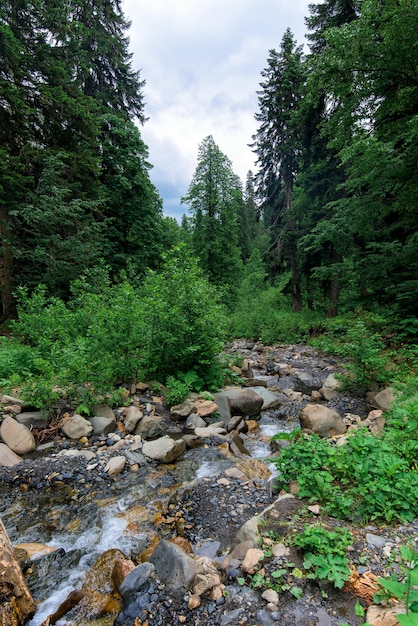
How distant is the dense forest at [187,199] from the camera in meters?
6.80

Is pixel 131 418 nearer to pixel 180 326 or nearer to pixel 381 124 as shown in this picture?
pixel 180 326

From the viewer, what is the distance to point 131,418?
5492 mm

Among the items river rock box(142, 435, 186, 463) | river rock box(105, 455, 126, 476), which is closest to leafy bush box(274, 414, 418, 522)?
river rock box(142, 435, 186, 463)

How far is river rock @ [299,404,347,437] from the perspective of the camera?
4996 mm

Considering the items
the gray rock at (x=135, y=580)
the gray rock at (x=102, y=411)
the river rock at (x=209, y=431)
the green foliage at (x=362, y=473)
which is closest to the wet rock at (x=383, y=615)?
the green foliage at (x=362, y=473)

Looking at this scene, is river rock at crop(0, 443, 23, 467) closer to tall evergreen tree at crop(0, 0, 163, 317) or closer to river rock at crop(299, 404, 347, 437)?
river rock at crop(299, 404, 347, 437)

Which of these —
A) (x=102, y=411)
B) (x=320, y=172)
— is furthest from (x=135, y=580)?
(x=320, y=172)

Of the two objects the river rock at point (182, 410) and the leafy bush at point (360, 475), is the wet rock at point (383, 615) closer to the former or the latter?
the leafy bush at point (360, 475)

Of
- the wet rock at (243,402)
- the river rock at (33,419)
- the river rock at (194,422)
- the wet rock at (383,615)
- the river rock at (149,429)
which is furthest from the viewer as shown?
the wet rock at (243,402)

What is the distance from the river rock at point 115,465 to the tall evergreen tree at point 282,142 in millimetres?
15681

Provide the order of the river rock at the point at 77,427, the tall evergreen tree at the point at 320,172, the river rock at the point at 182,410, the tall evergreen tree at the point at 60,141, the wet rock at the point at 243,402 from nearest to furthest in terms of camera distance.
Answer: the river rock at the point at 77,427 < the river rock at the point at 182,410 < the wet rock at the point at 243,402 < the tall evergreen tree at the point at 60,141 < the tall evergreen tree at the point at 320,172

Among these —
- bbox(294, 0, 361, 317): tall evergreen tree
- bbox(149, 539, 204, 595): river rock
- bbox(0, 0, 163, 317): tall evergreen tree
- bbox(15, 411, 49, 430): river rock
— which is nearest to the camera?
bbox(149, 539, 204, 595): river rock

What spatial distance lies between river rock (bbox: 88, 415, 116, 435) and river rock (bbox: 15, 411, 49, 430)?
28.3 inches

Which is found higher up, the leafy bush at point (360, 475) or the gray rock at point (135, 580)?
the leafy bush at point (360, 475)
